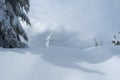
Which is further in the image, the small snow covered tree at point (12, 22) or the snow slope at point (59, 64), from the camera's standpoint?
the small snow covered tree at point (12, 22)

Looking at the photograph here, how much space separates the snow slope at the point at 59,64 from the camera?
16.0 ft

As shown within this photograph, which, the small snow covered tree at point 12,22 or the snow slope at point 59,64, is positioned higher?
the small snow covered tree at point 12,22

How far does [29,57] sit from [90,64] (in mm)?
1324

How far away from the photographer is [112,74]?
16.6 feet

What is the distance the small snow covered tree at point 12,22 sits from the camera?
10811mm

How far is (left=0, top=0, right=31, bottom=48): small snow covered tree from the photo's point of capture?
426 inches

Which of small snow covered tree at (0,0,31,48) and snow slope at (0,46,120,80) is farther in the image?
small snow covered tree at (0,0,31,48)

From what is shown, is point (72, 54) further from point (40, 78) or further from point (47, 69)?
point (40, 78)

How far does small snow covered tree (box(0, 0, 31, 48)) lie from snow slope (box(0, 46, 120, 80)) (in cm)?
497

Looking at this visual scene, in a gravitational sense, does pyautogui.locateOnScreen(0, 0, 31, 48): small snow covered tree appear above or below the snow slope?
above

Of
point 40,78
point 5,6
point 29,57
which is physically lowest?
point 40,78

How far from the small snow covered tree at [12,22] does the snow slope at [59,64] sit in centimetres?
497

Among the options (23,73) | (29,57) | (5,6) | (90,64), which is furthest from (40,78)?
(5,6)

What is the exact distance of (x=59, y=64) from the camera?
A: 539cm
